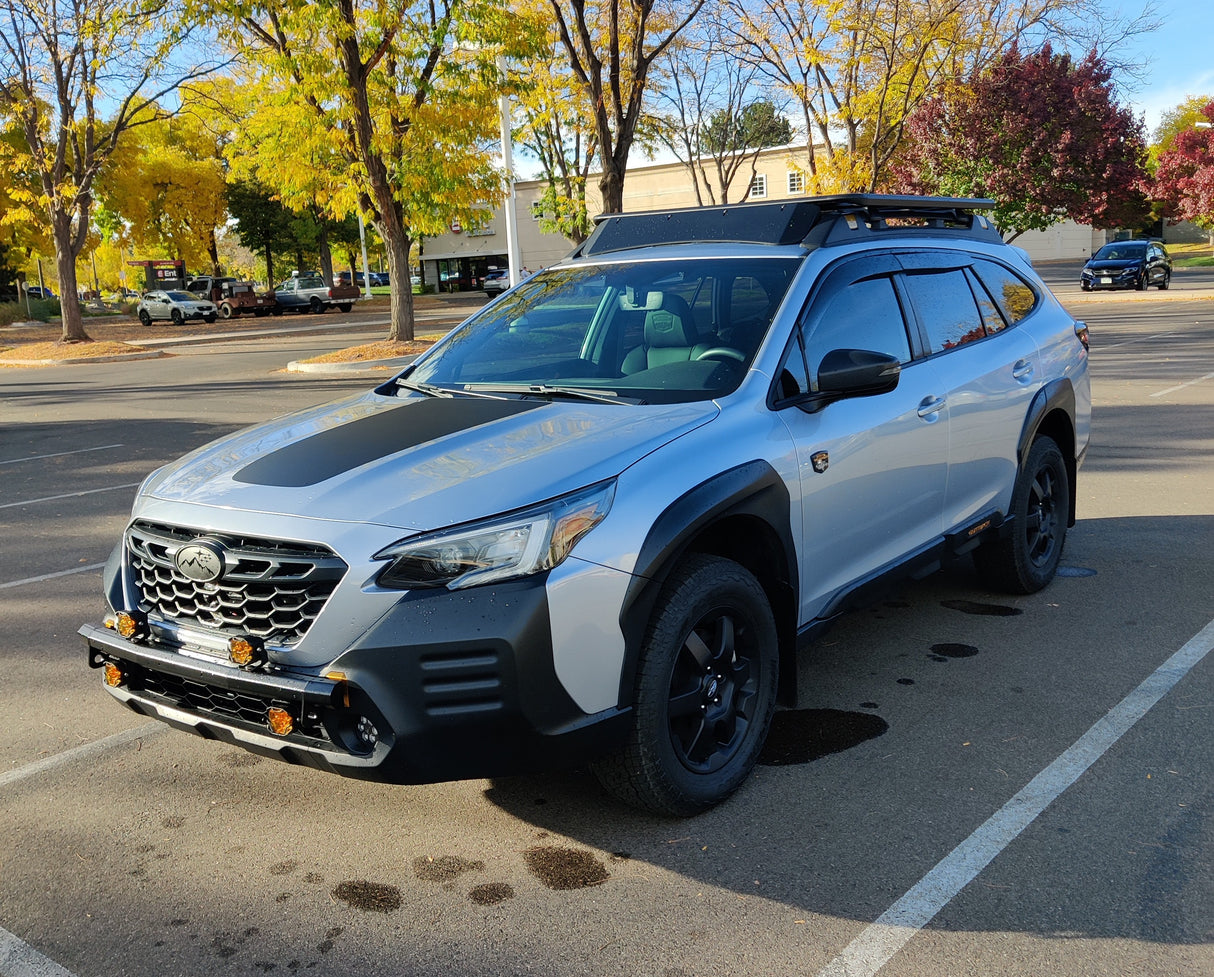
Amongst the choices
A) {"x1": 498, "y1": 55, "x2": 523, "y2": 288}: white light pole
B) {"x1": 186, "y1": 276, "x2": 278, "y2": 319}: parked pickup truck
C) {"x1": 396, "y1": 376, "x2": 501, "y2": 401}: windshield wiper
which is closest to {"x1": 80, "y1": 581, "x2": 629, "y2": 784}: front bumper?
{"x1": 396, "y1": 376, "x2": 501, "y2": 401}: windshield wiper

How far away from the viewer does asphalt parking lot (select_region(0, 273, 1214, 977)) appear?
295 cm

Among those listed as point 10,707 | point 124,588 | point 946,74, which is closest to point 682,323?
point 124,588

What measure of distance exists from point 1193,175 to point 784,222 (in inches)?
2521

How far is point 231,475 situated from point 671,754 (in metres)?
1.61

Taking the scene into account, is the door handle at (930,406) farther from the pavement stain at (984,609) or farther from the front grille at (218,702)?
the front grille at (218,702)

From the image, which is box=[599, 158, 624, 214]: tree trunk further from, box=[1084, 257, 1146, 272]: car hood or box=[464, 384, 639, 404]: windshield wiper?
box=[1084, 257, 1146, 272]: car hood

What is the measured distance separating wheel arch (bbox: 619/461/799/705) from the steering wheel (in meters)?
0.53

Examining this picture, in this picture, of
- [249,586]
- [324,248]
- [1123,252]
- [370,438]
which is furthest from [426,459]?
[324,248]

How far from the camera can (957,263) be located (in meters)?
5.39

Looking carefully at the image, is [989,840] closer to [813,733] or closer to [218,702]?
[813,733]

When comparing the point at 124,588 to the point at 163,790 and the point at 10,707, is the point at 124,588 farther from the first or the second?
the point at 10,707

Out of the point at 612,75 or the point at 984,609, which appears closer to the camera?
the point at 984,609

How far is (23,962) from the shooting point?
297cm

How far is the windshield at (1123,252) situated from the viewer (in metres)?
36.4
